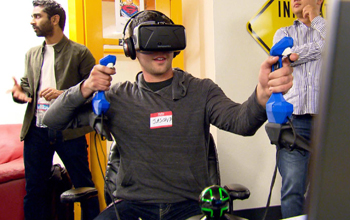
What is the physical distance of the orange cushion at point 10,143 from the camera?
2.39 m

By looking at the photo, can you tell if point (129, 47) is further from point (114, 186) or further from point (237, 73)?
point (237, 73)

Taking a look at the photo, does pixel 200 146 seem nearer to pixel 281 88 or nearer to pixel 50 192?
pixel 281 88

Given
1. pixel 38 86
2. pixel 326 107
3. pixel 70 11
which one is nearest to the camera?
pixel 326 107

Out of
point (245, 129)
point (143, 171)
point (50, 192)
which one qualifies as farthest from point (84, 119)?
point (50, 192)

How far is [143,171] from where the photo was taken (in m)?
1.11

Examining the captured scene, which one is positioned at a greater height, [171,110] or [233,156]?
[171,110]

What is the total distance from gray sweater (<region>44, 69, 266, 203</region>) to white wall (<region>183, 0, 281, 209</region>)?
0.88m

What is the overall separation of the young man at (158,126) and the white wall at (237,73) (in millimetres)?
875

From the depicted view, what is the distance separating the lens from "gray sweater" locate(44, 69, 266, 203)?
1.09 m

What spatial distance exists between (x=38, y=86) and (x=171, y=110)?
1.28m

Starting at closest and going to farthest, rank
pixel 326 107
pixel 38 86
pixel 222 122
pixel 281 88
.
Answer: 1. pixel 326 107
2. pixel 281 88
3. pixel 222 122
4. pixel 38 86

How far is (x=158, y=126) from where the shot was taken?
114cm

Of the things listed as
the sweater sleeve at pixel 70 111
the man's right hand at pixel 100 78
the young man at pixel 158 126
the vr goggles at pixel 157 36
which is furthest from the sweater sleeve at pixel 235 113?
the sweater sleeve at pixel 70 111

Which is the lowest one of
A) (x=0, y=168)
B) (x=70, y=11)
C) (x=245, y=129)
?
(x=0, y=168)
